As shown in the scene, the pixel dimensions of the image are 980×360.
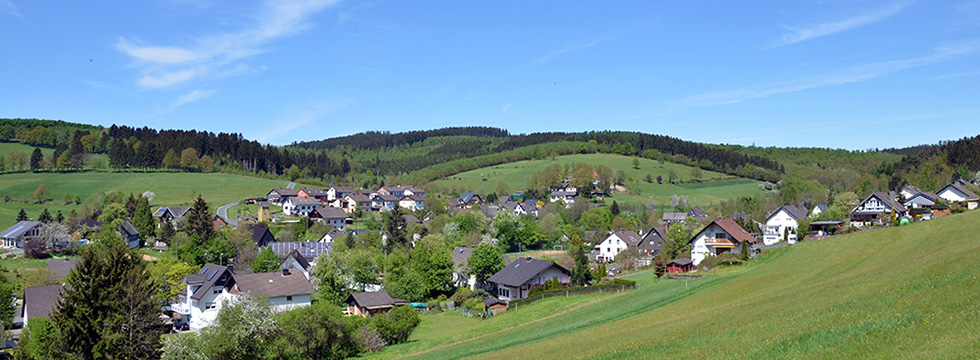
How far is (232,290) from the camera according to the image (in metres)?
56.7

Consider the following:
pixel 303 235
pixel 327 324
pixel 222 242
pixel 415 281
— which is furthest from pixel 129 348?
pixel 303 235

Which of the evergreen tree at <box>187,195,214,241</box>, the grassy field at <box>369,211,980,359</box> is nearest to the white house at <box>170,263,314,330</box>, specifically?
the grassy field at <box>369,211,980,359</box>

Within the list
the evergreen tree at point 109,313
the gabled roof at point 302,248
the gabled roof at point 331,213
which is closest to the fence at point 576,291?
the evergreen tree at point 109,313

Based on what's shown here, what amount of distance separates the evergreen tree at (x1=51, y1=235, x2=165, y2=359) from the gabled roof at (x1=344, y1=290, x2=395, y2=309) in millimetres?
19496

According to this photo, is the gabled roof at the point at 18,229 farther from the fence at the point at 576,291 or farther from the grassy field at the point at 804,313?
the fence at the point at 576,291

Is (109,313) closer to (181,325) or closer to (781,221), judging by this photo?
(181,325)

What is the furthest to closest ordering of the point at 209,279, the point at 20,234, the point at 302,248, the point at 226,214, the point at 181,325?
1. the point at 226,214
2. the point at 302,248
3. the point at 20,234
4. the point at 209,279
5. the point at 181,325

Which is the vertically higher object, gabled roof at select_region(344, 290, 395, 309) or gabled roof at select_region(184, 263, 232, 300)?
gabled roof at select_region(184, 263, 232, 300)

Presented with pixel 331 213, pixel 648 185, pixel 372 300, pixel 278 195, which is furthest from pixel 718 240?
pixel 648 185

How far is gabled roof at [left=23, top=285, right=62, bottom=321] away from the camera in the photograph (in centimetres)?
4997

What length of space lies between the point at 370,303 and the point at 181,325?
17.1 metres

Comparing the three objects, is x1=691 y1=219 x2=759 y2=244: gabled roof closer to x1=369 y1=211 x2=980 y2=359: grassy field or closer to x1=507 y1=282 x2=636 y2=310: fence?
x1=507 y1=282 x2=636 y2=310: fence

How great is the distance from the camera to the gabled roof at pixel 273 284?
2149 inches

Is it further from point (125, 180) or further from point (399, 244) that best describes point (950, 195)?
point (125, 180)
